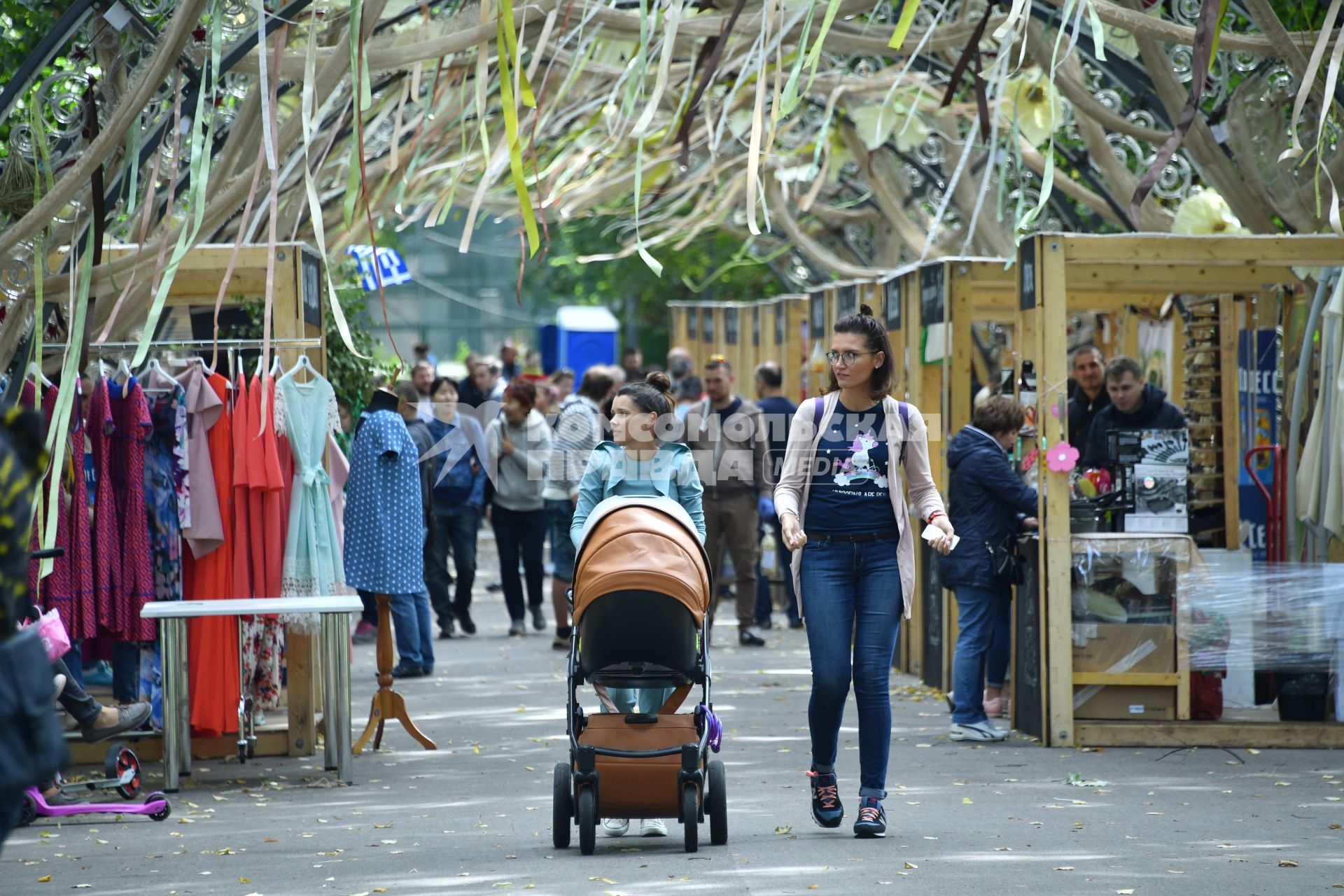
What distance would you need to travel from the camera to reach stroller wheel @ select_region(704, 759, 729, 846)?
229 inches

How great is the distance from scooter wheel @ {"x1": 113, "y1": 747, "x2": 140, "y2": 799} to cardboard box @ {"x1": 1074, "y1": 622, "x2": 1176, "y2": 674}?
4.68m

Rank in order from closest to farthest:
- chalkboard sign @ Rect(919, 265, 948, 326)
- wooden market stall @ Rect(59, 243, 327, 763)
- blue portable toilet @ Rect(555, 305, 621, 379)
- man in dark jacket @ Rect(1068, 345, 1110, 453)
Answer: wooden market stall @ Rect(59, 243, 327, 763) → chalkboard sign @ Rect(919, 265, 948, 326) → man in dark jacket @ Rect(1068, 345, 1110, 453) → blue portable toilet @ Rect(555, 305, 621, 379)

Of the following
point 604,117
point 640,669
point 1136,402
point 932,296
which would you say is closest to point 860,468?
point 640,669

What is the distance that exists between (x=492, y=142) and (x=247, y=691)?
19.3 ft

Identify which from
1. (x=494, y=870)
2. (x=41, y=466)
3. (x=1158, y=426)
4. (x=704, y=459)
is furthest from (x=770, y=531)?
(x=41, y=466)

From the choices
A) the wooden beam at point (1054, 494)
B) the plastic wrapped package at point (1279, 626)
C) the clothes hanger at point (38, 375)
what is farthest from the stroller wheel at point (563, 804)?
the plastic wrapped package at point (1279, 626)

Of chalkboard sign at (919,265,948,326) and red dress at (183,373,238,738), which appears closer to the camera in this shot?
red dress at (183,373,238,738)

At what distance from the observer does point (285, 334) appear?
810 cm

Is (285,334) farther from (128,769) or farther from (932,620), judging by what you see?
(932,620)

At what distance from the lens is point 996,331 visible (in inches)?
731

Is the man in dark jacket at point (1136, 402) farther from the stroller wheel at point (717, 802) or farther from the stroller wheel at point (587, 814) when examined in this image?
the stroller wheel at point (587, 814)

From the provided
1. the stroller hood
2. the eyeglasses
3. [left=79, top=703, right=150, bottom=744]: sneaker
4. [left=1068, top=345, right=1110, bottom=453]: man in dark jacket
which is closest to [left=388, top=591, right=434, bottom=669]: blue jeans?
[left=79, top=703, right=150, bottom=744]: sneaker

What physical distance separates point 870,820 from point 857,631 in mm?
702

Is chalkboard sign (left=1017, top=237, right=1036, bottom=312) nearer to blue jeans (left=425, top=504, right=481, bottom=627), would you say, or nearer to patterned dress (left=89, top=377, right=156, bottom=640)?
patterned dress (left=89, top=377, right=156, bottom=640)
